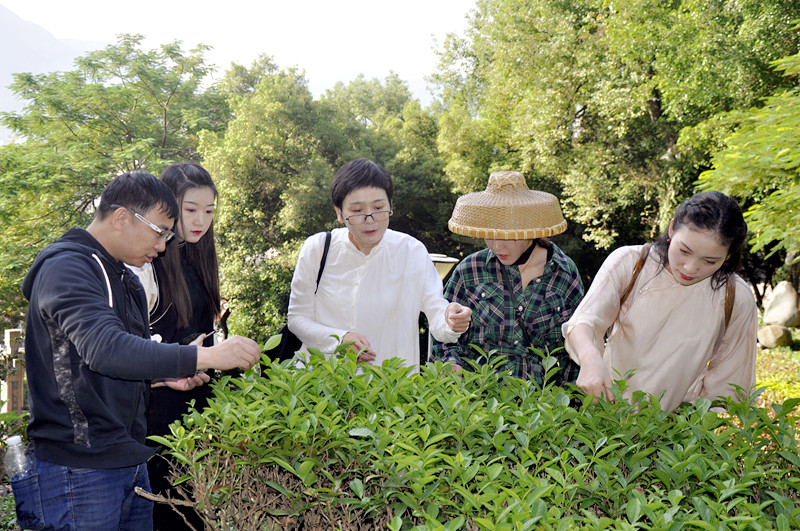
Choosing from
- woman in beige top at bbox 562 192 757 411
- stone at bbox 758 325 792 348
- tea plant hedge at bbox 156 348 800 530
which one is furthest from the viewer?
stone at bbox 758 325 792 348

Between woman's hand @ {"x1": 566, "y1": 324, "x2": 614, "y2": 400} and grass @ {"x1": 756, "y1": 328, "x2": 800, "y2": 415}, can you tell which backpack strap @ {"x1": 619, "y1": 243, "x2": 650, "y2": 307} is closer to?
woman's hand @ {"x1": 566, "y1": 324, "x2": 614, "y2": 400}

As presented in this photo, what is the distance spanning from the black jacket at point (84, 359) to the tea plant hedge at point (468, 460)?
0.86 feet

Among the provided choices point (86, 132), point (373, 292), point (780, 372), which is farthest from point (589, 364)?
point (86, 132)

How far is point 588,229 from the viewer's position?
58.5ft

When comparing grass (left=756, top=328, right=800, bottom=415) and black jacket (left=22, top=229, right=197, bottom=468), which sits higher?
black jacket (left=22, top=229, right=197, bottom=468)

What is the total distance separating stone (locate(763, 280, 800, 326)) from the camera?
16375 millimetres

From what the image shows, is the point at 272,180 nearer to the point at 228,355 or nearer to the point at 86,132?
the point at 86,132

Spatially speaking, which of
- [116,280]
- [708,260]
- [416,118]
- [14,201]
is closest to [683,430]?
[708,260]

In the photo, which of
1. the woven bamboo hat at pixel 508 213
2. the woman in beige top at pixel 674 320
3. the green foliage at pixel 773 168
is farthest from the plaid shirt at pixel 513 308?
the green foliage at pixel 773 168

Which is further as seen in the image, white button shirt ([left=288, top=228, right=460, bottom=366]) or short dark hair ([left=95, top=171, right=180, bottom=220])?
white button shirt ([left=288, top=228, right=460, bottom=366])

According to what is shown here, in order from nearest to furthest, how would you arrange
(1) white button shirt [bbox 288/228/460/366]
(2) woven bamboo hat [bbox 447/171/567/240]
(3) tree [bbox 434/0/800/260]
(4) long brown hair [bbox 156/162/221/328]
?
(4) long brown hair [bbox 156/162/221/328] → (2) woven bamboo hat [bbox 447/171/567/240] → (1) white button shirt [bbox 288/228/460/366] → (3) tree [bbox 434/0/800/260]

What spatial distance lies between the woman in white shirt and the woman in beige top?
2.58 ft

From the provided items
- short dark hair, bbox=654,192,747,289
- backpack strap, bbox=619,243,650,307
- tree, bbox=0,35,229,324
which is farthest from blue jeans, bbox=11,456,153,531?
tree, bbox=0,35,229,324

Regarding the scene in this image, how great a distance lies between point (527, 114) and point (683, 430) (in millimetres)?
17030
